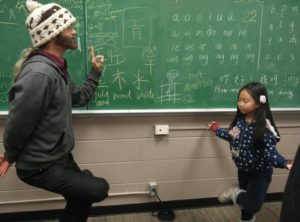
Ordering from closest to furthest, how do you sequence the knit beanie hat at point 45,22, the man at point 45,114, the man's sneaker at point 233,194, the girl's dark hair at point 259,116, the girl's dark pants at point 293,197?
the girl's dark pants at point 293,197, the man at point 45,114, the knit beanie hat at point 45,22, the girl's dark hair at point 259,116, the man's sneaker at point 233,194

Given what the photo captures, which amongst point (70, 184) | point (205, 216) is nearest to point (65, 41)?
point (70, 184)

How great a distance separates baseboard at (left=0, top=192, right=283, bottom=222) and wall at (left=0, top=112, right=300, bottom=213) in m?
0.04

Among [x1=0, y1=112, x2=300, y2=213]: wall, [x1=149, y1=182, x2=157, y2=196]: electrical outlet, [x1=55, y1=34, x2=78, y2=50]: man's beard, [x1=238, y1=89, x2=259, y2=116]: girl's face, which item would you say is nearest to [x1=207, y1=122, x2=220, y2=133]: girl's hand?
[x1=0, y1=112, x2=300, y2=213]: wall

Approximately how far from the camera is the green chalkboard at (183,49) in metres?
2.26

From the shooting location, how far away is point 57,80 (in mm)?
1692

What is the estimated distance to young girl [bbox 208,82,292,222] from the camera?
209cm

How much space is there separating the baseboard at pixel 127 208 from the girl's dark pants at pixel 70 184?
27.4 inches

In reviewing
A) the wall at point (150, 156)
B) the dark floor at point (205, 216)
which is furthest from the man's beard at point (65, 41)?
the dark floor at point (205, 216)

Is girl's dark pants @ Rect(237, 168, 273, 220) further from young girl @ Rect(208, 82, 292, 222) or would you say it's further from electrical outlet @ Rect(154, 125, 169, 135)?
electrical outlet @ Rect(154, 125, 169, 135)

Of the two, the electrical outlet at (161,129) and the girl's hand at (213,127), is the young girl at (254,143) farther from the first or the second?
the electrical outlet at (161,129)

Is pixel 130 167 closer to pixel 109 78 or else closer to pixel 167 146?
pixel 167 146

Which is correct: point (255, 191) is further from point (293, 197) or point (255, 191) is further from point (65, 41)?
point (65, 41)

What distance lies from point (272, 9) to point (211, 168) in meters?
1.41

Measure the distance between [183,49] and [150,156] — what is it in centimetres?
92
